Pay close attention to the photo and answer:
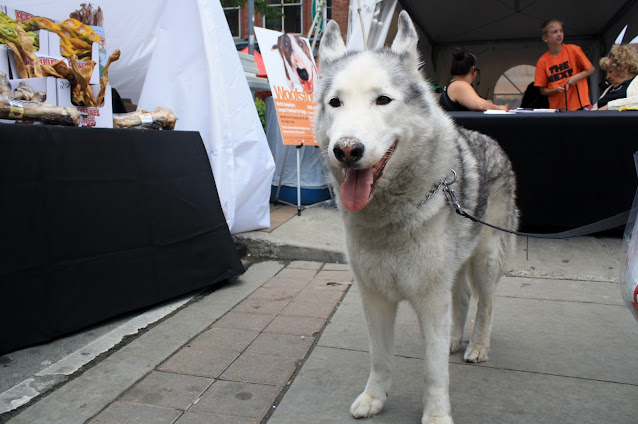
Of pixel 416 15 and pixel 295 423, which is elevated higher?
pixel 416 15

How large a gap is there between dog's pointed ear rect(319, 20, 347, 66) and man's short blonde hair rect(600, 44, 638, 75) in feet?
16.4

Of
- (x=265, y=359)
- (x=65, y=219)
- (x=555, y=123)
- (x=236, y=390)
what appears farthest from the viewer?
(x=555, y=123)

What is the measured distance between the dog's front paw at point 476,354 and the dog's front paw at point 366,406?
78 centimetres

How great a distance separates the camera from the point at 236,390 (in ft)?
8.66

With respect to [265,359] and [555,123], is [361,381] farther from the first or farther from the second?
[555,123]

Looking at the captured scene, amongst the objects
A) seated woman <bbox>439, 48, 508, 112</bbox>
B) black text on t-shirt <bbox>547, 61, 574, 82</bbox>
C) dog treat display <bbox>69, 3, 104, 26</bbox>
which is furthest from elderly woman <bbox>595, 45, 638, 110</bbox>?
dog treat display <bbox>69, 3, 104, 26</bbox>

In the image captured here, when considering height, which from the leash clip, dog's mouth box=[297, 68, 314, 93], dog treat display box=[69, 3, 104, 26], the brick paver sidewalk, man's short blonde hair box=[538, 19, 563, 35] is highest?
man's short blonde hair box=[538, 19, 563, 35]

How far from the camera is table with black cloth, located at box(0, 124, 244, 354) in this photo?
117 inches

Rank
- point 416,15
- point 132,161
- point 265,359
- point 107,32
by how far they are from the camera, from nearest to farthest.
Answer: point 265,359 → point 132,161 → point 107,32 → point 416,15

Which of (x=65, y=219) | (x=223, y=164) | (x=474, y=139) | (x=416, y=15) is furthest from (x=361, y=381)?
(x=416, y=15)

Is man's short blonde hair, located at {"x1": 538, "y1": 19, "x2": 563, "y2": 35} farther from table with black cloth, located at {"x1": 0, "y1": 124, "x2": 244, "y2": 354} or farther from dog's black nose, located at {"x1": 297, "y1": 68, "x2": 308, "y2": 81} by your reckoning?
table with black cloth, located at {"x1": 0, "y1": 124, "x2": 244, "y2": 354}

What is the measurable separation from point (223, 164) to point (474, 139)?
9.31 feet

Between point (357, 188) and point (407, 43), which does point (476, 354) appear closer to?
point (357, 188)

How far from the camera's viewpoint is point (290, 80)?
267 inches
